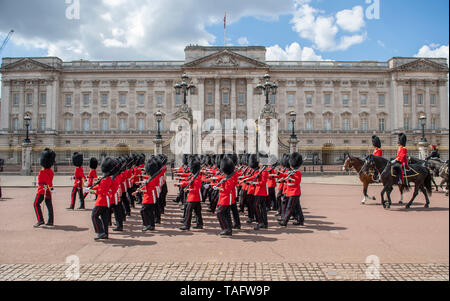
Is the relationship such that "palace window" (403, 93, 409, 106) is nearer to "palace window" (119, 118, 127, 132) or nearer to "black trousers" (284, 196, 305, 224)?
"palace window" (119, 118, 127, 132)

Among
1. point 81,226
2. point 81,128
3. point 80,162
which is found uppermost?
point 81,128

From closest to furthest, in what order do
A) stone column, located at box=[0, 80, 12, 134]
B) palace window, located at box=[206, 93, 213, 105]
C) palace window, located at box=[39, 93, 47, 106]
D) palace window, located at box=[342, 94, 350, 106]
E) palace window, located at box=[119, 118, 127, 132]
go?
stone column, located at box=[0, 80, 12, 134] → palace window, located at box=[206, 93, 213, 105] → palace window, located at box=[39, 93, 47, 106] → palace window, located at box=[119, 118, 127, 132] → palace window, located at box=[342, 94, 350, 106]

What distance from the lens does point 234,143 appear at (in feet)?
141

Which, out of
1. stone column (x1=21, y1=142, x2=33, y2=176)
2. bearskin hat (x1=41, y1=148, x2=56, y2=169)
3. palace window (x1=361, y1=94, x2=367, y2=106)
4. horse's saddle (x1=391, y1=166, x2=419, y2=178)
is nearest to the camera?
bearskin hat (x1=41, y1=148, x2=56, y2=169)

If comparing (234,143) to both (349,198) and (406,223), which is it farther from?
(406,223)

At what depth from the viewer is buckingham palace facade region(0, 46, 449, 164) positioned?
1937 inches

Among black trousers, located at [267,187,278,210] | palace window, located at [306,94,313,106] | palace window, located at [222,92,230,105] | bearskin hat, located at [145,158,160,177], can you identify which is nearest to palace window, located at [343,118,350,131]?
palace window, located at [306,94,313,106]

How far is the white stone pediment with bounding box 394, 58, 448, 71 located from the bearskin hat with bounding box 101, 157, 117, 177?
53.8m

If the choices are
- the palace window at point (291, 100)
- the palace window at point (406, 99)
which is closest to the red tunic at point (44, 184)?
the palace window at point (291, 100)

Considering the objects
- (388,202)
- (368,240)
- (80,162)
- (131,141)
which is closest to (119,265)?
(368,240)

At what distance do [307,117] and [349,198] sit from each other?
128 feet
